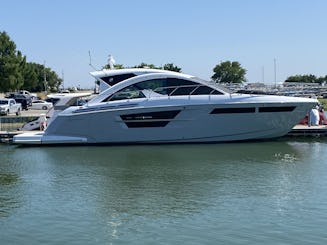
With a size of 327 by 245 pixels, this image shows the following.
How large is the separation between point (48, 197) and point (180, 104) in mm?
9928

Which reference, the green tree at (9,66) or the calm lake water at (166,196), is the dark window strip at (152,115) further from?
the green tree at (9,66)

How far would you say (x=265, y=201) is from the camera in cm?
1236

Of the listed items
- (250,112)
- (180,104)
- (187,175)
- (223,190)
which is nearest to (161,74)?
(180,104)

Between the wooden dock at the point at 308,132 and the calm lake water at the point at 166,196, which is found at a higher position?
the wooden dock at the point at 308,132

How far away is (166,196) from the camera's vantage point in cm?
1324

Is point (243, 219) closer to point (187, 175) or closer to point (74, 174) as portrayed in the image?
point (187, 175)

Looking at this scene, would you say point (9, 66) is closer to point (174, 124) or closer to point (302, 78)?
point (174, 124)

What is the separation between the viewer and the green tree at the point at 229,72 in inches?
3989

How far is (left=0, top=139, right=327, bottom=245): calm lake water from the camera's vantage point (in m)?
9.93

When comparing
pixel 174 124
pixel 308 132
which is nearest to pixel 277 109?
pixel 308 132

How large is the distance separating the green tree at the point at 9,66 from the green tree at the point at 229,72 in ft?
164

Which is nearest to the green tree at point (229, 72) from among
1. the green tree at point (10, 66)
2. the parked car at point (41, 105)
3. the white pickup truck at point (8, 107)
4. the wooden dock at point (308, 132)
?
the green tree at point (10, 66)

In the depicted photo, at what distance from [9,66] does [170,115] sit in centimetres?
3913

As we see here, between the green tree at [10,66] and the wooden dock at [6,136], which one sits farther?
the green tree at [10,66]
